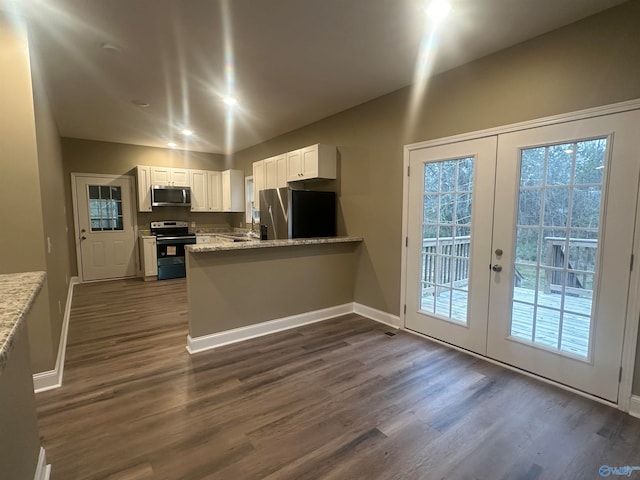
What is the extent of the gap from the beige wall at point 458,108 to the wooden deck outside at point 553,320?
15.1 inches

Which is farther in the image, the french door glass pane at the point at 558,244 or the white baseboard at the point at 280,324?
the white baseboard at the point at 280,324

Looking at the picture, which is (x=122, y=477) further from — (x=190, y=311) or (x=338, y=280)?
A: (x=338, y=280)

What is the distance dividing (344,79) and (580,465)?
345cm

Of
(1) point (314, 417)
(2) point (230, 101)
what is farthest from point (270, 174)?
(1) point (314, 417)

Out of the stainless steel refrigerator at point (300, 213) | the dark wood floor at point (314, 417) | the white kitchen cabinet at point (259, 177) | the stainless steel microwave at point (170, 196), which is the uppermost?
the white kitchen cabinet at point (259, 177)

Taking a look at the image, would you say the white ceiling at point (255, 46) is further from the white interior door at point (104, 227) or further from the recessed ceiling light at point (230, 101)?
the white interior door at point (104, 227)

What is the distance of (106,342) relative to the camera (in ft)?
10.9

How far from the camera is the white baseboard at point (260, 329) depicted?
3.13m

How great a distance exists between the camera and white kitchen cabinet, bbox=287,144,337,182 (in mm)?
4234

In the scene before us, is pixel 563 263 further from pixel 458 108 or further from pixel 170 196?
pixel 170 196

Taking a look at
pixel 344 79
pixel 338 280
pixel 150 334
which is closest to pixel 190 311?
pixel 150 334

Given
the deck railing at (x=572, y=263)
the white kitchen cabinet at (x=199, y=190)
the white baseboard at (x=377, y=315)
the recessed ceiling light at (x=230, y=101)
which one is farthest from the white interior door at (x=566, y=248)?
the white kitchen cabinet at (x=199, y=190)

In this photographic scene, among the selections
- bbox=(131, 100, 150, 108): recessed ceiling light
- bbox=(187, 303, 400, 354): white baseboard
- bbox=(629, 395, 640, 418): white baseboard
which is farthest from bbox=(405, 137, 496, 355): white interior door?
bbox=(131, 100, 150, 108): recessed ceiling light

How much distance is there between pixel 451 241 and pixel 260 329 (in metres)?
2.20
